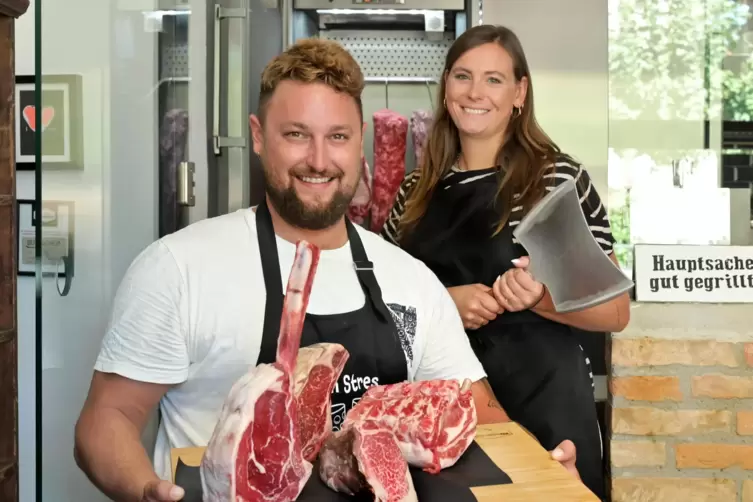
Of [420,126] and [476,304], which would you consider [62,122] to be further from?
[420,126]

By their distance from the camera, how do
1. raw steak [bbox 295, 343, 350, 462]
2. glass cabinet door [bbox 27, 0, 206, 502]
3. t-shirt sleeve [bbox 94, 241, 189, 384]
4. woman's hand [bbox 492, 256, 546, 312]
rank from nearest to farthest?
raw steak [bbox 295, 343, 350, 462] → t-shirt sleeve [bbox 94, 241, 189, 384] → glass cabinet door [bbox 27, 0, 206, 502] → woman's hand [bbox 492, 256, 546, 312]

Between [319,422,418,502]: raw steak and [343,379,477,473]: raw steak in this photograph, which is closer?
[319,422,418,502]: raw steak

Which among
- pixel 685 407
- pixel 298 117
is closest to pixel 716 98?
pixel 685 407

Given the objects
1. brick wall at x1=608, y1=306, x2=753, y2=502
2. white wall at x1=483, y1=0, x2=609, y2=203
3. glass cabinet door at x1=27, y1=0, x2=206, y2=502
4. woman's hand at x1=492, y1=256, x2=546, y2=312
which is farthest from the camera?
white wall at x1=483, y1=0, x2=609, y2=203

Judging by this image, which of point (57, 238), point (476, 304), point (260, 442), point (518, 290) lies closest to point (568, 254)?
point (518, 290)

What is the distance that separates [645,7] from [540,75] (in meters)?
0.66

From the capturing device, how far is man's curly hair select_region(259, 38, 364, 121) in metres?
1.32

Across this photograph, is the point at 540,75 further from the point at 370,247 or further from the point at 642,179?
the point at 370,247

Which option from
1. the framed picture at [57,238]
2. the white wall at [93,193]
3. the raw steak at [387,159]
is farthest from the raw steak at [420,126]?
the framed picture at [57,238]

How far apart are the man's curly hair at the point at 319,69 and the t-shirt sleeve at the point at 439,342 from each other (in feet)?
1.22

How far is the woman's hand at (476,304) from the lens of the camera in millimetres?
1756

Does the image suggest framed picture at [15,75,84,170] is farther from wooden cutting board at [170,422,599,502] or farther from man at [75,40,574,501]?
wooden cutting board at [170,422,599,502]

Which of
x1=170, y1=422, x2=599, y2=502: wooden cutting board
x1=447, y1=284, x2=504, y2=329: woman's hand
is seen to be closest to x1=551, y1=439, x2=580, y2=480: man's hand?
x1=170, y1=422, x2=599, y2=502: wooden cutting board

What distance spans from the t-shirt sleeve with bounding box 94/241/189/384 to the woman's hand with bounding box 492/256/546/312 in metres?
0.68
